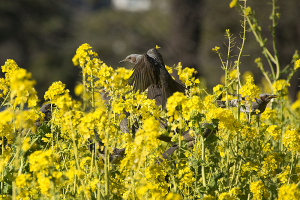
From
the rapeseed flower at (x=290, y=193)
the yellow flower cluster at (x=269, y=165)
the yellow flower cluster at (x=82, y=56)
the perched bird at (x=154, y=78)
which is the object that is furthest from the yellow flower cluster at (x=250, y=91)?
the yellow flower cluster at (x=82, y=56)

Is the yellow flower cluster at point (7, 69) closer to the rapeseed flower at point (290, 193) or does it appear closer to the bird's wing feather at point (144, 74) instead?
the bird's wing feather at point (144, 74)

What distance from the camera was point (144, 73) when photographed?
8.25 ft

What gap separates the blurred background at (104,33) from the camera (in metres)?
11.1

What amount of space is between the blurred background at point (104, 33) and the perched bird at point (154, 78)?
285 inches

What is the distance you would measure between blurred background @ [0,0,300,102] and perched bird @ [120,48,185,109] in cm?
723

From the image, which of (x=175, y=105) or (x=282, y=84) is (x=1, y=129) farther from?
(x=282, y=84)

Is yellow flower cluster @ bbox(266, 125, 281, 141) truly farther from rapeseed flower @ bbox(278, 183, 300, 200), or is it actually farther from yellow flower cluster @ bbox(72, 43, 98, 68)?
yellow flower cluster @ bbox(72, 43, 98, 68)

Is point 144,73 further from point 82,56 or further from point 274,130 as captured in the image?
point 274,130

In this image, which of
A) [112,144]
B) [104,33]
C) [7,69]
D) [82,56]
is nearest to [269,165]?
[112,144]

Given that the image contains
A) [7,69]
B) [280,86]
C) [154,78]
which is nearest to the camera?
[280,86]

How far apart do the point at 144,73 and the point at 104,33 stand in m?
17.4

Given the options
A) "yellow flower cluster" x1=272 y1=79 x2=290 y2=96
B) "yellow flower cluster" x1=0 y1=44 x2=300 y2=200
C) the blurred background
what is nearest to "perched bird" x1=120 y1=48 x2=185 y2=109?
"yellow flower cluster" x1=0 y1=44 x2=300 y2=200

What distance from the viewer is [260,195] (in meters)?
1.78

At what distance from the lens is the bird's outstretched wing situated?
2432 millimetres
